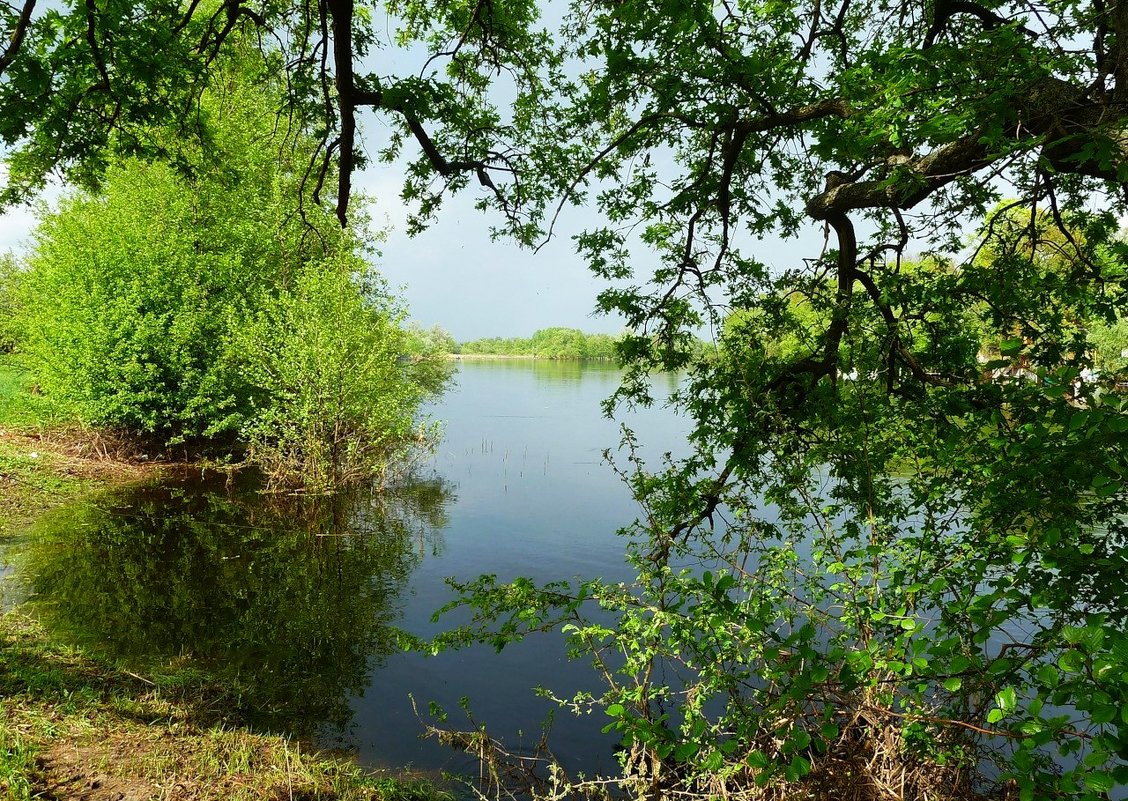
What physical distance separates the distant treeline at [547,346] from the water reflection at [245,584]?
239ft

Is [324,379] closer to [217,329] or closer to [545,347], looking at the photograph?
[217,329]

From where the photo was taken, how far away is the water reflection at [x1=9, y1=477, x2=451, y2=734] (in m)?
7.50

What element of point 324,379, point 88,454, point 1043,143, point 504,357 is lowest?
point 88,454

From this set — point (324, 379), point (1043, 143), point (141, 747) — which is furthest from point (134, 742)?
point (324, 379)

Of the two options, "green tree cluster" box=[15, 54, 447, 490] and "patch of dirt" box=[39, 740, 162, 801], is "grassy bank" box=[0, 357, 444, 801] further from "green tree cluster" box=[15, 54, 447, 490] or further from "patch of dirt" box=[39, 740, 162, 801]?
"green tree cluster" box=[15, 54, 447, 490]

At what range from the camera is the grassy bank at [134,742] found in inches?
177

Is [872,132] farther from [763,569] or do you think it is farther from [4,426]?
[4,426]

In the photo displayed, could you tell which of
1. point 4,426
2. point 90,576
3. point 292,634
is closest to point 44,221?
point 4,426

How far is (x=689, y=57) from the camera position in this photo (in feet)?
13.4

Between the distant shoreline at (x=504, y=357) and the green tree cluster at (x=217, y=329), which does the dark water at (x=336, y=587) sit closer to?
the green tree cluster at (x=217, y=329)

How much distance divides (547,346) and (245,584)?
120541 mm

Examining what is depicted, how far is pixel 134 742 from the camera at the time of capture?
509 centimetres

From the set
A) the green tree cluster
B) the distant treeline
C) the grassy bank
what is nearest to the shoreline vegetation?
the distant treeline

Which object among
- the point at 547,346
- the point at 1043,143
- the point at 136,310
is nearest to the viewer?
the point at 1043,143
